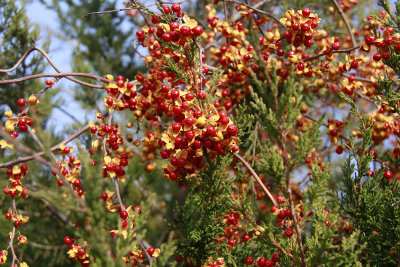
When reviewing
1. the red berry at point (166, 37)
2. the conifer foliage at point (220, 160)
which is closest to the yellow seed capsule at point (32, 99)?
the conifer foliage at point (220, 160)

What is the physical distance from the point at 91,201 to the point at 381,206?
1114 mm

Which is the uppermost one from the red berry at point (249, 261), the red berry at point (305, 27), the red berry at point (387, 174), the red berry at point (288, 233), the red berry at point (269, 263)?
the red berry at point (305, 27)

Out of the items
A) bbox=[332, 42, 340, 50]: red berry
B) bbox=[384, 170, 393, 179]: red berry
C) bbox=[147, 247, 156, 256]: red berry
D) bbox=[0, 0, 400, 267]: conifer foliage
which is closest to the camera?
bbox=[0, 0, 400, 267]: conifer foliage

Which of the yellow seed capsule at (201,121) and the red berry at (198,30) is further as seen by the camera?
the red berry at (198,30)

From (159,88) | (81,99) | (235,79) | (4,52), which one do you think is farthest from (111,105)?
(81,99)

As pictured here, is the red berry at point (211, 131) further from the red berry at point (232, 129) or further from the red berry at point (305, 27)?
the red berry at point (305, 27)

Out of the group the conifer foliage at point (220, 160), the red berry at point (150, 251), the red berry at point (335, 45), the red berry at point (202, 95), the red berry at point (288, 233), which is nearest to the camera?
the conifer foliage at point (220, 160)

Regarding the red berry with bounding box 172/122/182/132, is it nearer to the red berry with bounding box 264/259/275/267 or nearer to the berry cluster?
the red berry with bounding box 264/259/275/267

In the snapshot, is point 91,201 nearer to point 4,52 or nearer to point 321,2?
point 4,52

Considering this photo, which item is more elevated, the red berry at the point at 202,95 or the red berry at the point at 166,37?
the red berry at the point at 166,37

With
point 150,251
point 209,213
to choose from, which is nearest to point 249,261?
point 209,213

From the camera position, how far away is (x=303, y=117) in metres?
2.24

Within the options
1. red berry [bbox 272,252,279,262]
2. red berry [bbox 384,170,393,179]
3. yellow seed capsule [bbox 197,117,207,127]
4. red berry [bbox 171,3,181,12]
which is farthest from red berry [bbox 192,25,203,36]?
red berry [bbox 384,170,393,179]

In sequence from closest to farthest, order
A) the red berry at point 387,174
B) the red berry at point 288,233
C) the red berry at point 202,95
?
the red berry at point 288,233, the red berry at point 202,95, the red berry at point 387,174
